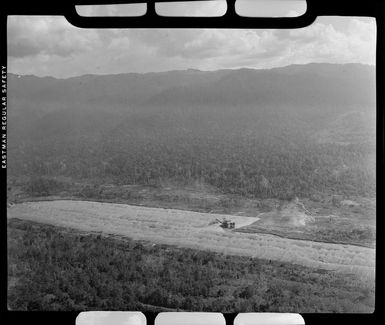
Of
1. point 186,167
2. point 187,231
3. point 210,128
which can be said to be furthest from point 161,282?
point 210,128

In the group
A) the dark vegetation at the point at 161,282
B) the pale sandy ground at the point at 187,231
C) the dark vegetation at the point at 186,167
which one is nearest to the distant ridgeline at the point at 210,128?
the dark vegetation at the point at 186,167

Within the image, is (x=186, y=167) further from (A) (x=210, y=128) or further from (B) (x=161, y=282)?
(B) (x=161, y=282)

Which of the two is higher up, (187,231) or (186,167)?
(186,167)

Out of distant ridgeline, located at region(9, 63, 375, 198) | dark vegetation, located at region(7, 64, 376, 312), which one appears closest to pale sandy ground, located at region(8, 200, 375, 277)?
dark vegetation, located at region(7, 64, 376, 312)

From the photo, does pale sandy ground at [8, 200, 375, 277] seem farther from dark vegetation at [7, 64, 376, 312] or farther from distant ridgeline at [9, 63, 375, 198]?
distant ridgeline at [9, 63, 375, 198]
